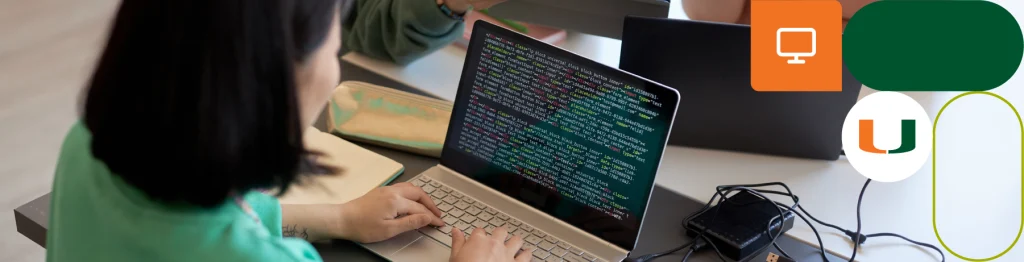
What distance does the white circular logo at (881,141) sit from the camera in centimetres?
129

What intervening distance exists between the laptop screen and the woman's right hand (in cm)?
9

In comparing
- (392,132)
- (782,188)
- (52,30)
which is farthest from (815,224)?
(52,30)

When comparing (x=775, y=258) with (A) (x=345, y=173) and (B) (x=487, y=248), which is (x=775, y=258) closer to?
(B) (x=487, y=248)

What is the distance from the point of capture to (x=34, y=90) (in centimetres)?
270

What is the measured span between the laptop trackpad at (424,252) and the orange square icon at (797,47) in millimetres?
529

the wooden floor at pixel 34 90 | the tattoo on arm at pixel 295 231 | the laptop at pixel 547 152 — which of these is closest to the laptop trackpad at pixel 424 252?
the laptop at pixel 547 152

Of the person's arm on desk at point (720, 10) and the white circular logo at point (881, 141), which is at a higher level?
the person's arm on desk at point (720, 10)

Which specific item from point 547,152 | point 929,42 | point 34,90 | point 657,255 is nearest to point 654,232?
point 657,255

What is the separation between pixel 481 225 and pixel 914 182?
26.6 inches

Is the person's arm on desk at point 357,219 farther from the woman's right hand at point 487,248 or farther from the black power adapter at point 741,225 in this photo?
the black power adapter at point 741,225

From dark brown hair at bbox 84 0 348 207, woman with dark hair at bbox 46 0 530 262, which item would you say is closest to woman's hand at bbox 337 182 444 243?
woman with dark hair at bbox 46 0 530 262

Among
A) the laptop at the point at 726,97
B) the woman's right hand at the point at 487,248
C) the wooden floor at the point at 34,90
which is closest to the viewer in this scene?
the woman's right hand at the point at 487,248

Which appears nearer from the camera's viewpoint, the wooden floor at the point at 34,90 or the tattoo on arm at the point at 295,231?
the tattoo on arm at the point at 295,231

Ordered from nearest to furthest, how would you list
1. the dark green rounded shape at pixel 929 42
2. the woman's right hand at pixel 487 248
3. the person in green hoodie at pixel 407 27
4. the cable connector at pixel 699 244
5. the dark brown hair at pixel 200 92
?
the dark brown hair at pixel 200 92
the woman's right hand at pixel 487 248
the cable connector at pixel 699 244
the dark green rounded shape at pixel 929 42
the person in green hoodie at pixel 407 27
